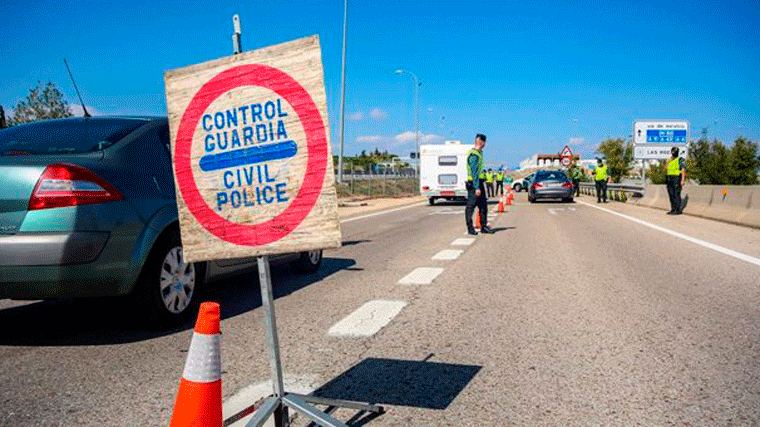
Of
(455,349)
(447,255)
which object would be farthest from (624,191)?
(455,349)

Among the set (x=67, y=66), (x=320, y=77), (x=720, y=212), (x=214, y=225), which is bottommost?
(x=720, y=212)

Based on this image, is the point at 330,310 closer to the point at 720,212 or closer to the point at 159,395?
the point at 159,395

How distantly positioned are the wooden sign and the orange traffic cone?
366 millimetres

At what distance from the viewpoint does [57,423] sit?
277 cm

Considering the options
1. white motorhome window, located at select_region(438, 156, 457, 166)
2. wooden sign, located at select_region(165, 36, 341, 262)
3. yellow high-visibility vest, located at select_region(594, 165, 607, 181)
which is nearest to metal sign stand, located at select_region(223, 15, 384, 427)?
wooden sign, located at select_region(165, 36, 341, 262)

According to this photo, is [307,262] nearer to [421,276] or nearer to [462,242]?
[421,276]

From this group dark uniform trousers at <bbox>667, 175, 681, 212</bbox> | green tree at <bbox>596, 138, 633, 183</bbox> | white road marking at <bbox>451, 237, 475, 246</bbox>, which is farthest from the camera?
green tree at <bbox>596, 138, 633, 183</bbox>

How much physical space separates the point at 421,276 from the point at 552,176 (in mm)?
22034

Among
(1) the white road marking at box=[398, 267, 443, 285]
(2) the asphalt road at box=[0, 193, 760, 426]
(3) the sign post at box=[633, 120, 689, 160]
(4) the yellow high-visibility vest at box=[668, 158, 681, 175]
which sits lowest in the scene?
(1) the white road marking at box=[398, 267, 443, 285]

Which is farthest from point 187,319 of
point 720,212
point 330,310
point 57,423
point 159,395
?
point 720,212

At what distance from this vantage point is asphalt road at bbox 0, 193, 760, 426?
114 inches

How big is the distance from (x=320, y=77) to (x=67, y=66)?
12.8 feet

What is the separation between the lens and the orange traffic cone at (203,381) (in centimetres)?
229

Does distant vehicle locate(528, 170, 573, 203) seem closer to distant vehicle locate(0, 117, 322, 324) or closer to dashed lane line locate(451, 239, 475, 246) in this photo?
dashed lane line locate(451, 239, 475, 246)
